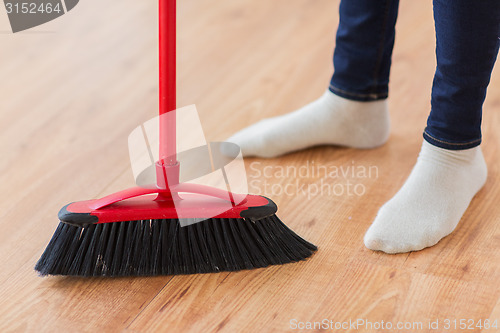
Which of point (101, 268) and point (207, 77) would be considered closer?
point (101, 268)

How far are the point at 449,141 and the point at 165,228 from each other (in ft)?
1.54

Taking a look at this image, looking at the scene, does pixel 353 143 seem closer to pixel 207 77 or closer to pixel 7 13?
pixel 207 77

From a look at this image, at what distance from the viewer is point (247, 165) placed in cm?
123

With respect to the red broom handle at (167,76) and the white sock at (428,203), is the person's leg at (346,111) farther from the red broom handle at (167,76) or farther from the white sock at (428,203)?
the red broom handle at (167,76)

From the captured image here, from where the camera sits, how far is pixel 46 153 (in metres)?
1.25

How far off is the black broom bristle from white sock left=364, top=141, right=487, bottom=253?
0.17 meters

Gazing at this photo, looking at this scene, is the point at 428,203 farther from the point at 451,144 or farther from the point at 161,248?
the point at 161,248

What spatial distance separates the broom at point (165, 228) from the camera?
897mm

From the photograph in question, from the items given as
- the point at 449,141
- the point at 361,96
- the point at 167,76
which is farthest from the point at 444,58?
the point at 167,76

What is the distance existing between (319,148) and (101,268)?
1.76 ft

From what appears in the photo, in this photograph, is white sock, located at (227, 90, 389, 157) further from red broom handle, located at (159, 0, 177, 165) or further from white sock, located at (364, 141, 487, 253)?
red broom handle, located at (159, 0, 177, 165)

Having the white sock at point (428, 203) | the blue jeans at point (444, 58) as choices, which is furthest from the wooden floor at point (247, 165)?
the blue jeans at point (444, 58)

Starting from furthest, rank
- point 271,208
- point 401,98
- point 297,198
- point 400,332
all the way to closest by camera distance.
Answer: point 401,98
point 297,198
point 271,208
point 400,332

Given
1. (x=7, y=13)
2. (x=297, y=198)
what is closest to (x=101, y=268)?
(x=297, y=198)
